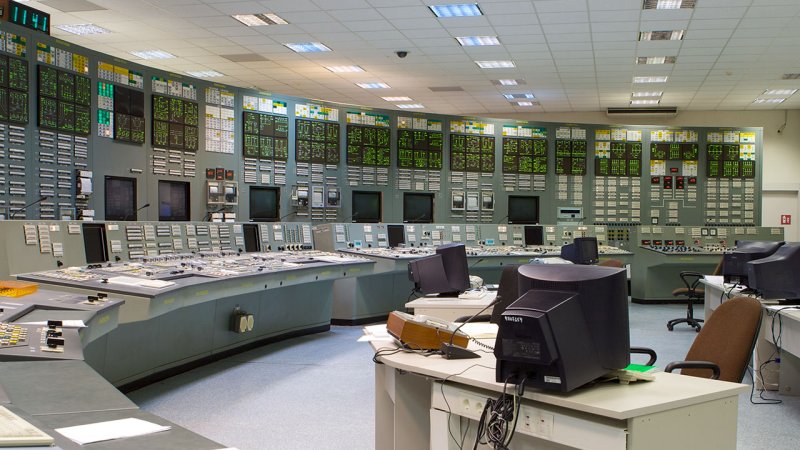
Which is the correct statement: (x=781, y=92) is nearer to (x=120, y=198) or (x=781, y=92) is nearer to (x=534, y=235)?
Answer: (x=534, y=235)

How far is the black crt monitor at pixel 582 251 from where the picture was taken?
7.29 meters

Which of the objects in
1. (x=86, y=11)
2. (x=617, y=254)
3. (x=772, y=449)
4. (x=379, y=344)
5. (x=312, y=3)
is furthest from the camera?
(x=617, y=254)

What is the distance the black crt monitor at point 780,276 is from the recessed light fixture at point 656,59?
5490mm

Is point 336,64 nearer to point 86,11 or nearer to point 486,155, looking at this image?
point 486,155

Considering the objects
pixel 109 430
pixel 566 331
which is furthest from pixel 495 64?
pixel 109 430

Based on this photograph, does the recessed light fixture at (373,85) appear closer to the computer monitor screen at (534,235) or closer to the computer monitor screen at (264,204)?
the computer monitor screen at (534,235)

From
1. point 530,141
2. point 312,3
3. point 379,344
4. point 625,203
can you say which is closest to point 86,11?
point 312,3

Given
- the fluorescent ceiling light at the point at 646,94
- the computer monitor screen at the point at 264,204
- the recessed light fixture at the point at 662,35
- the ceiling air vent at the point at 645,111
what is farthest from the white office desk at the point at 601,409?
the ceiling air vent at the point at 645,111

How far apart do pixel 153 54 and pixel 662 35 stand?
23.0ft

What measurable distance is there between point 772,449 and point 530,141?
671 cm

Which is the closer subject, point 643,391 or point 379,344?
point 643,391

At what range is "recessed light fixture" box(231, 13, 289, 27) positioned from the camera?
7965 millimetres

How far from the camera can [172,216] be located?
631 centimetres

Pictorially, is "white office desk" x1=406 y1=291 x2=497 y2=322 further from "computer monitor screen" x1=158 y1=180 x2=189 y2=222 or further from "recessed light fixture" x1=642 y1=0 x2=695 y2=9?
"recessed light fixture" x1=642 y1=0 x2=695 y2=9
